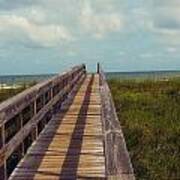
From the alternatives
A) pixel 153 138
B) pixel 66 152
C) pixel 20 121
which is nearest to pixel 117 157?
pixel 20 121

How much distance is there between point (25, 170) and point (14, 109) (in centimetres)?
124

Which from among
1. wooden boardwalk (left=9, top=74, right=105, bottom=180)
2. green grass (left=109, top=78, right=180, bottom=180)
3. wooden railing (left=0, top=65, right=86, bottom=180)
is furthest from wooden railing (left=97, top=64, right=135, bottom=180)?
green grass (left=109, top=78, right=180, bottom=180)

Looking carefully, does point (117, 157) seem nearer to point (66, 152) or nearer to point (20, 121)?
point (20, 121)

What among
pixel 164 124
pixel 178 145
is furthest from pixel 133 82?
pixel 178 145

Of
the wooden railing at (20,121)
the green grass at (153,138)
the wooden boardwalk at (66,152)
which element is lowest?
the green grass at (153,138)

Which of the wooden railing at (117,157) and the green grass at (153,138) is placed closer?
the wooden railing at (117,157)

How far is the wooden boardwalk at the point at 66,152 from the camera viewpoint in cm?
665

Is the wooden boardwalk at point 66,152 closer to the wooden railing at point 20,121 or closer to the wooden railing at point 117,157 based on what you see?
the wooden railing at point 20,121

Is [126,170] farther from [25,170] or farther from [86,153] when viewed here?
[86,153]

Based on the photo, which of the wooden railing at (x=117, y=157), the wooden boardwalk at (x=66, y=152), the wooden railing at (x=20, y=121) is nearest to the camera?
the wooden railing at (x=117, y=157)

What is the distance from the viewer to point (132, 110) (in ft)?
65.4

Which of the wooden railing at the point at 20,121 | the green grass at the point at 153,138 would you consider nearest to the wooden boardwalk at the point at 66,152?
the wooden railing at the point at 20,121

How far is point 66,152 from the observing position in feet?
26.3

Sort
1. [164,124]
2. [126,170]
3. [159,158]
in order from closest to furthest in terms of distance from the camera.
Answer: [126,170]
[159,158]
[164,124]
